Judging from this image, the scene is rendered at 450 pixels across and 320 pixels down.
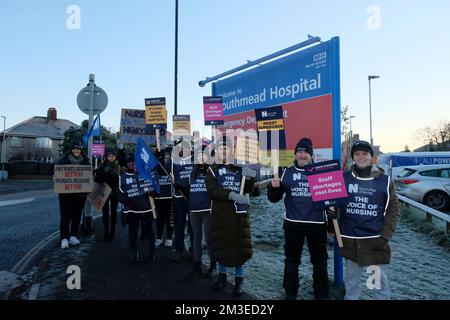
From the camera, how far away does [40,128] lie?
55.5 metres

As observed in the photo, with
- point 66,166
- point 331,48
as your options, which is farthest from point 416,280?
point 66,166

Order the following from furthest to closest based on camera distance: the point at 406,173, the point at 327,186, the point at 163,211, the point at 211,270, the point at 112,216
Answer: the point at 406,173 < the point at 112,216 < the point at 163,211 < the point at 211,270 < the point at 327,186

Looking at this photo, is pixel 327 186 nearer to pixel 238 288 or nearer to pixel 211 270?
pixel 238 288

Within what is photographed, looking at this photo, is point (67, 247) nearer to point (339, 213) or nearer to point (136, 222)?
point (136, 222)

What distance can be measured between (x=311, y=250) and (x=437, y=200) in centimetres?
1069

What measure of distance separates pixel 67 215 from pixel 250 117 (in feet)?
12.7

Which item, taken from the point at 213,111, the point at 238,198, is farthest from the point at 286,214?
the point at 213,111

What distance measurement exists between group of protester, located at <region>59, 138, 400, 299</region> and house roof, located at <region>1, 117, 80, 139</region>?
2070 inches

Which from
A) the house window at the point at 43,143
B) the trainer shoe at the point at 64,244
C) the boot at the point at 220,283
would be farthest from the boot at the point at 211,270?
the house window at the point at 43,143

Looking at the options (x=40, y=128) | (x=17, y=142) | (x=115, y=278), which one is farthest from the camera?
(x=40, y=128)

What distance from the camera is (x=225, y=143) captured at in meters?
4.82

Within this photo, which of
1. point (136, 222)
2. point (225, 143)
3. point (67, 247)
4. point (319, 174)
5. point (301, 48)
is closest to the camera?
point (319, 174)

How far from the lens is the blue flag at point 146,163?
5805mm

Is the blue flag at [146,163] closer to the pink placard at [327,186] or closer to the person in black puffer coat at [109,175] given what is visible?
the person in black puffer coat at [109,175]
